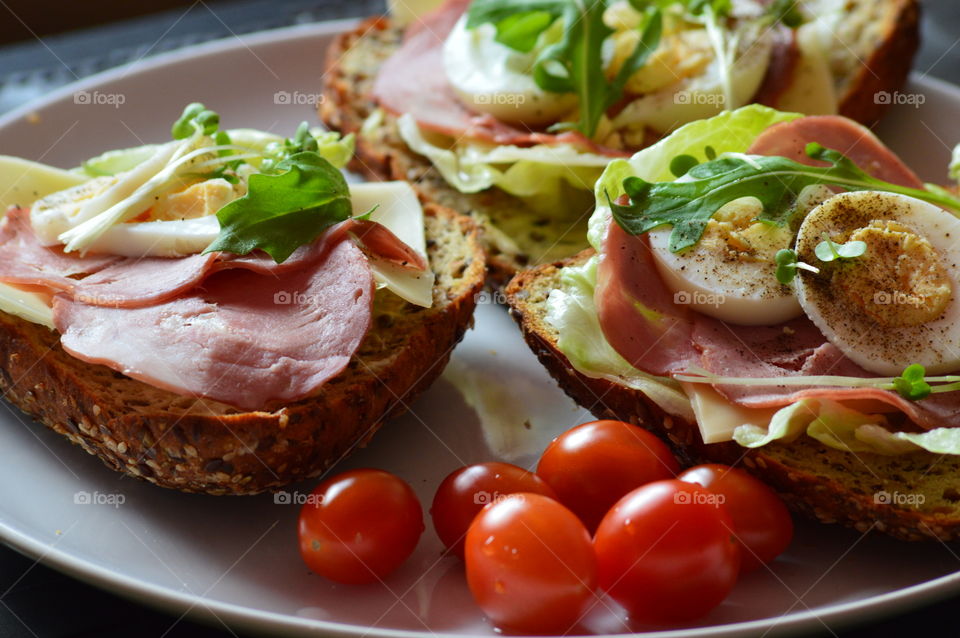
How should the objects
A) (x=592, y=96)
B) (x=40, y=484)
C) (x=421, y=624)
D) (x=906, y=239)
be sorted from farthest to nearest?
(x=592, y=96) < (x=40, y=484) < (x=906, y=239) < (x=421, y=624)

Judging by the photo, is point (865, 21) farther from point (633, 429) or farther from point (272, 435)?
point (272, 435)

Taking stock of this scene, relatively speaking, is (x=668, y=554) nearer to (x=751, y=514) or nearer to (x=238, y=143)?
(x=751, y=514)

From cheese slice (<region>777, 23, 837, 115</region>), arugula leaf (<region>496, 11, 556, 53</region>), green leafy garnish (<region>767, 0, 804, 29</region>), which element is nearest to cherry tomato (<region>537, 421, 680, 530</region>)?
arugula leaf (<region>496, 11, 556, 53</region>)

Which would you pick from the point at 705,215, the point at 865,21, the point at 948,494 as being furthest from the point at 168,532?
the point at 865,21

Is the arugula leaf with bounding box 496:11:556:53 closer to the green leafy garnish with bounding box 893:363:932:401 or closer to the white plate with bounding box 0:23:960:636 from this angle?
the white plate with bounding box 0:23:960:636

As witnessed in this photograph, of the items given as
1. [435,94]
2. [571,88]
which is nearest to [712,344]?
[571,88]
